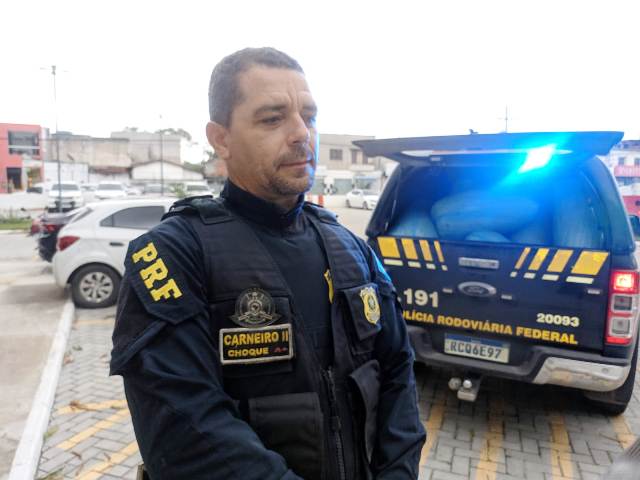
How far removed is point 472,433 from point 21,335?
4.89 m

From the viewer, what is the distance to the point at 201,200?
4.61 feet

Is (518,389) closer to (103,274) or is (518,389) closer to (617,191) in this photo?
(617,191)

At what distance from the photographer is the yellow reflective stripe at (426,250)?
3.54 metres

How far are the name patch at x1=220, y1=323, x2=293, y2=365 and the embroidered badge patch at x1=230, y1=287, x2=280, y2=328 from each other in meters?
0.02

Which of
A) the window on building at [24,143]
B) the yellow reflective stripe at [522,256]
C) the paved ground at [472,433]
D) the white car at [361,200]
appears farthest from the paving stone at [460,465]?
the window on building at [24,143]

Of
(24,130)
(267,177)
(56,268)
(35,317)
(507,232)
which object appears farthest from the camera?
(24,130)

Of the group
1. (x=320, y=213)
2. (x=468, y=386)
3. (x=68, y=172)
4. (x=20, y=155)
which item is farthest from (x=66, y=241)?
(x=68, y=172)

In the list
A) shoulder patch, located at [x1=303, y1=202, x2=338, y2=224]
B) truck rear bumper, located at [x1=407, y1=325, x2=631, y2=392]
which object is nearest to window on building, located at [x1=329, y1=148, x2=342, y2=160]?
truck rear bumper, located at [x1=407, y1=325, x2=631, y2=392]

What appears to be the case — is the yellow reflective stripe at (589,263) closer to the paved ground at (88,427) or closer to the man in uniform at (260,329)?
the man in uniform at (260,329)

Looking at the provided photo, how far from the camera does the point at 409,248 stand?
3.63 m

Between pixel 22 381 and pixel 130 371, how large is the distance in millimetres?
3845

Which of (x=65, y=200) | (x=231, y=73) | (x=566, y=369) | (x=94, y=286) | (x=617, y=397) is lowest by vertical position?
(x=617, y=397)

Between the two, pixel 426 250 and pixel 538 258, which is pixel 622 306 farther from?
pixel 426 250

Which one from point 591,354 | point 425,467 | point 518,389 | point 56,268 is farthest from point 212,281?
point 56,268
